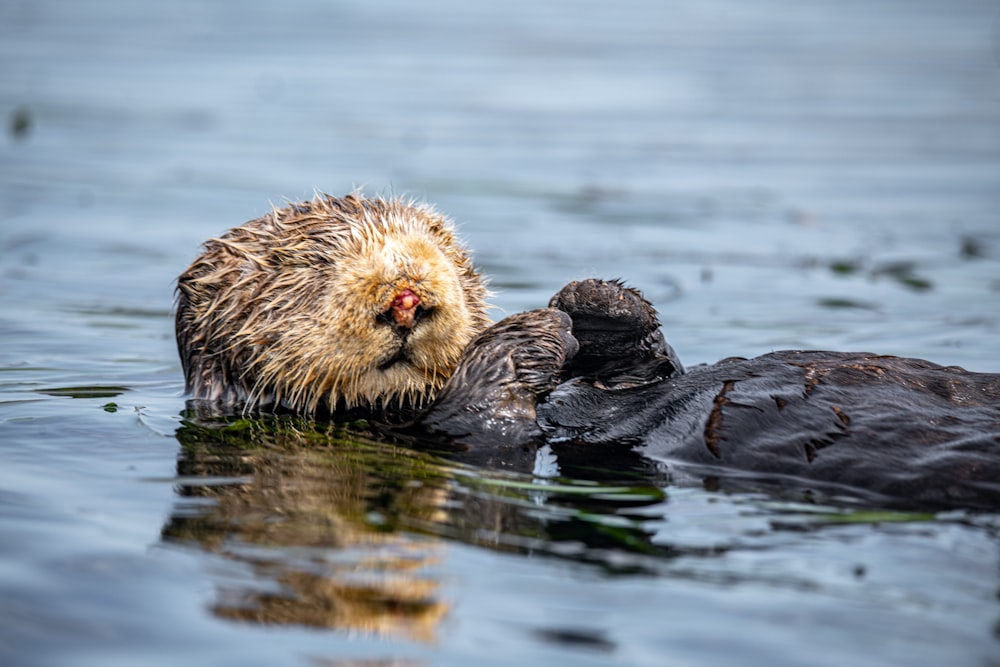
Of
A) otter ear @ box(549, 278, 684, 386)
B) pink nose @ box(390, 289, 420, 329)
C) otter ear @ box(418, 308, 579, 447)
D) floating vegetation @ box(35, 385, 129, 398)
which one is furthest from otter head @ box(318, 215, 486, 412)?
floating vegetation @ box(35, 385, 129, 398)

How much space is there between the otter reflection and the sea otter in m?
0.21

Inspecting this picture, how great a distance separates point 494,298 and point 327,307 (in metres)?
3.27

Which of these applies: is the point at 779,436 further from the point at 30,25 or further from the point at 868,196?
the point at 30,25

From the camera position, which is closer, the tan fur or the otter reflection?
the otter reflection

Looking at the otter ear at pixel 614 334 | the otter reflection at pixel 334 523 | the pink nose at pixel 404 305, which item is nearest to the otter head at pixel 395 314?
the pink nose at pixel 404 305

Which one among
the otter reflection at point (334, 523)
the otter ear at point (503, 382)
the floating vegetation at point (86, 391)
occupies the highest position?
the otter ear at point (503, 382)

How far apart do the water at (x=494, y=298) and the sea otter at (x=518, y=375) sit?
217mm

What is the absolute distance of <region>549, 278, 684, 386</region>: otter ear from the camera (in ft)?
15.1

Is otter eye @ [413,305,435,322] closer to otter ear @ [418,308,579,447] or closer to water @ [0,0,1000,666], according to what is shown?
otter ear @ [418,308,579,447]

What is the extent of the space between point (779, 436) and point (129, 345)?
383cm

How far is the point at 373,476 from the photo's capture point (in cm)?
422

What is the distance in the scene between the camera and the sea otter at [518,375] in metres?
3.95

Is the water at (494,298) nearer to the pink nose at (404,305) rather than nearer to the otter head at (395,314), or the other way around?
the otter head at (395,314)

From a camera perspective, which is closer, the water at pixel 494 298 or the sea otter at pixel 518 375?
the water at pixel 494 298
